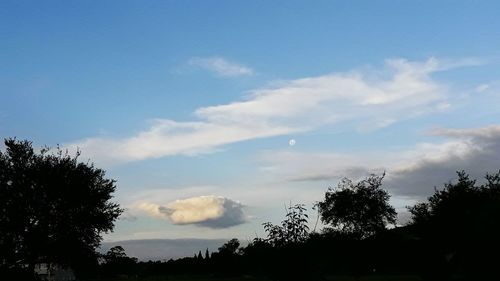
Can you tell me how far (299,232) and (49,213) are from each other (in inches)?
1547

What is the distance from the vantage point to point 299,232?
19.0 m

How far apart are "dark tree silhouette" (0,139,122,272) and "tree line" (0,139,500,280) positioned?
91mm

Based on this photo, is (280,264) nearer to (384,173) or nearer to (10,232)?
(10,232)

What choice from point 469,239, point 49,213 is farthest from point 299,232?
point 49,213

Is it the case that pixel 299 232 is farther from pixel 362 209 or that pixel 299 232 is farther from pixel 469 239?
pixel 362 209

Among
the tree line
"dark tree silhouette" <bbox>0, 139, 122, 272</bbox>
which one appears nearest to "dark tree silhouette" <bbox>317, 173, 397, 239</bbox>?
the tree line

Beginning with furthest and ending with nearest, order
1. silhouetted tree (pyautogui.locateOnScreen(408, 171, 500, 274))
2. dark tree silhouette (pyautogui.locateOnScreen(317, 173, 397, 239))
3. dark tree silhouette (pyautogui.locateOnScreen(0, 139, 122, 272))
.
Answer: dark tree silhouette (pyautogui.locateOnScreen(317, 173, 397, 239)), dark tree silhouette (pyautogui.locateOnScreen(0, 139, 122, 272)), silhouetted tree (pyautogui.locateOnScreen(408, 171, 500, 274))

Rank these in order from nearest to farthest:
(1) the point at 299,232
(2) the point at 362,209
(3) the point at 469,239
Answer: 1. (3) the point at 469,239
2. (1) the point at 299,232
3. (2) the point at 362,209

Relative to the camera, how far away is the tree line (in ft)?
26.9

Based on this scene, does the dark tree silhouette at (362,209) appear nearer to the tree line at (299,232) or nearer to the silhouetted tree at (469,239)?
the tree line at (299,232)

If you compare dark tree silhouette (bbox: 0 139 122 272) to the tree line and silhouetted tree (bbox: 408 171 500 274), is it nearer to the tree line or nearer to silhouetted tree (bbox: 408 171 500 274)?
the tree line

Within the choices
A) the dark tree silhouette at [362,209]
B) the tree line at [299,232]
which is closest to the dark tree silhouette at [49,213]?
the tree line at [299,232]

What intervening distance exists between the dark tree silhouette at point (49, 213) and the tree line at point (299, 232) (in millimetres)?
91

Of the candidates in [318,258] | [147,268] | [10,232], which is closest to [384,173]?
[10,232]
